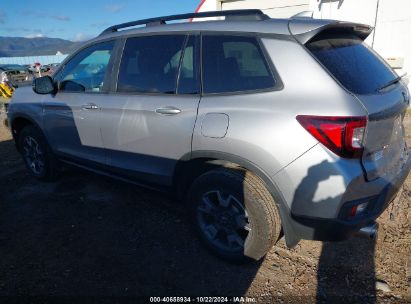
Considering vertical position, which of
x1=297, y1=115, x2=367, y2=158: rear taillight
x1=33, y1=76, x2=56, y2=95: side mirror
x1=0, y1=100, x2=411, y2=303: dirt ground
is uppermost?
x1=33, y1=76, x2=56, y2=95: side mirror

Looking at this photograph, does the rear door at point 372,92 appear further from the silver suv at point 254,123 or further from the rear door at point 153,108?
the rear door at point 153,108

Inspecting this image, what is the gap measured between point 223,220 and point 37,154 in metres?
2.93

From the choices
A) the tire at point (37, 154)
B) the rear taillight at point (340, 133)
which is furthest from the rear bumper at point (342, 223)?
the tire at point (37, 154)

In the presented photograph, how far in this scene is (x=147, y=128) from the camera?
287cm

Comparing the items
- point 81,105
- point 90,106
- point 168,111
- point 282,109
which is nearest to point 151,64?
point 168,111

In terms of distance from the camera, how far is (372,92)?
86.1 inches

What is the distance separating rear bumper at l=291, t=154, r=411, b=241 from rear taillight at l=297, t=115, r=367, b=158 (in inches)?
13.2

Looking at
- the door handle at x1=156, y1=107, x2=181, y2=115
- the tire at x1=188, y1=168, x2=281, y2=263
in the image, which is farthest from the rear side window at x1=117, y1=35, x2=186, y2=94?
the tire at x1=188, y1=168, x2=281, y2=263

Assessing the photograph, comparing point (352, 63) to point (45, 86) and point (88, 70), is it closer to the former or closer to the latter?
point (88, 70)

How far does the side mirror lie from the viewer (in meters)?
3.71

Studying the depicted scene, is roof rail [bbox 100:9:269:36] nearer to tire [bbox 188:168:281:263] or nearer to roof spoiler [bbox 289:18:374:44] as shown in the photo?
roof spoiler [bbox 289:18:374:44]

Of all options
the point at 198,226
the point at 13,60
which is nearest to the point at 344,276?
the point at 198,226

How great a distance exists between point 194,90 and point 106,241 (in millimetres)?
1646

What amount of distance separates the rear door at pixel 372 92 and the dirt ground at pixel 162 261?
34.1 inches
